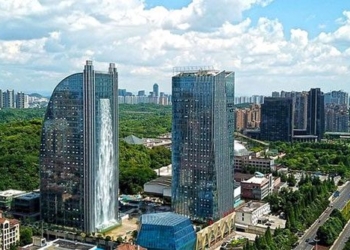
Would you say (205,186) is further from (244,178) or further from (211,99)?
(244,178)

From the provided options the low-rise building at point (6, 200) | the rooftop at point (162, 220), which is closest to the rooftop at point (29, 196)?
the low-rise building at point (6, 200)

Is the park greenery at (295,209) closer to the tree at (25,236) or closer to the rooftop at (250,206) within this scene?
the rooftop at (250,206)

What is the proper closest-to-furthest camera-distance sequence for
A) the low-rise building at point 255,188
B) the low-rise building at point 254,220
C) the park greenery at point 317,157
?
the low-rise building at point 254,220
the low-rise building at point 255,188
the park greenery at point 317,157

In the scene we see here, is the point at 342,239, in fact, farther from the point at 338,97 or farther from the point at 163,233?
the point at 338,97

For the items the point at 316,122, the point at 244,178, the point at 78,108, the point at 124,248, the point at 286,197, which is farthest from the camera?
the point at 316,122

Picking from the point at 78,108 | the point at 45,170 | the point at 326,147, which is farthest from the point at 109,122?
the point at 326,147

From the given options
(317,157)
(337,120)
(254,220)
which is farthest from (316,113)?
(254,220)
